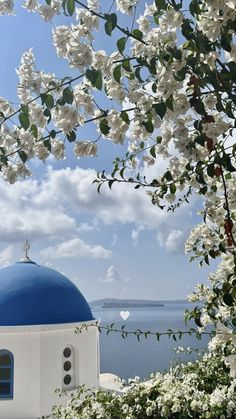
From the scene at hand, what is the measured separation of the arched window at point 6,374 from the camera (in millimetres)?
9445

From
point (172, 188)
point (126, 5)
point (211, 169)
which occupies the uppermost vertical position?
point (126, 5)

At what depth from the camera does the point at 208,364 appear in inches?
241

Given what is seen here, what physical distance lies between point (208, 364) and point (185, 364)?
0.44 m

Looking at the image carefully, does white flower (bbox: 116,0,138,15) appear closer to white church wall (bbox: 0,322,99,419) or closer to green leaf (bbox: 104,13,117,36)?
green leaf (bbox: 104,13,117,36)

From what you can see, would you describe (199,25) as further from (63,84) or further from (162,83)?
(63,84)

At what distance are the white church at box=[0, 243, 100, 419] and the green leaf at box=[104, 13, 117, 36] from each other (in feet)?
27.7

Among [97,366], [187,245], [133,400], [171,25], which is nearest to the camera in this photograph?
[171,25]

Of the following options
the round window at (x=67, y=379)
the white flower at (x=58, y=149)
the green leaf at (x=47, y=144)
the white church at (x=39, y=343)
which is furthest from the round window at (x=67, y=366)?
the green leaf at (x=47, y=144)

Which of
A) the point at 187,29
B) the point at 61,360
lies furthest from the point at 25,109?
the point at 61,360

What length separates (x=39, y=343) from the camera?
962 cm

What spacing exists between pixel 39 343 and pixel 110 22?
8582mm

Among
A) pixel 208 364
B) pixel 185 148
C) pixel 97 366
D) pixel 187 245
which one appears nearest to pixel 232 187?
pixel 185 148

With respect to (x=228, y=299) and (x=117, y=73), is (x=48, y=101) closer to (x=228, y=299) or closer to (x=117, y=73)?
(x=117, y=73)

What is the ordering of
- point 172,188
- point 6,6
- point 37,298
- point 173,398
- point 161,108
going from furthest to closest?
point 37,298 → point 173,398 → point 172,188 → point 6,6 → point 161,108
